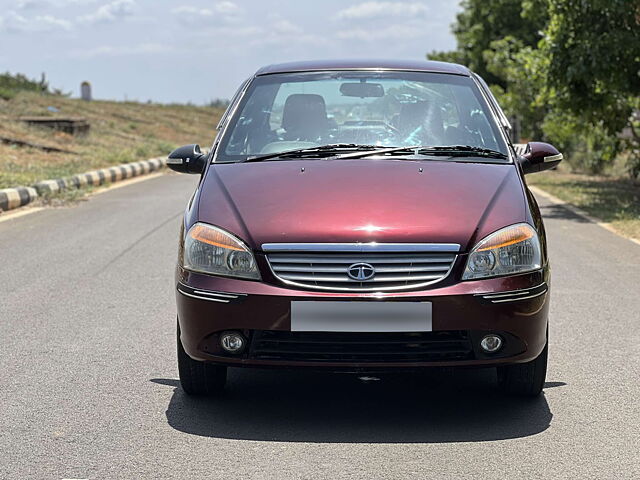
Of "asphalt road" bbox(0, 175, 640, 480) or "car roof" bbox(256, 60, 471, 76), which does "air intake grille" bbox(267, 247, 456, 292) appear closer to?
"asphalt road" bbox(0, 175, 640, 480)

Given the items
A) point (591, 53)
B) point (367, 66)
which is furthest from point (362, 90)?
point (591, 53)

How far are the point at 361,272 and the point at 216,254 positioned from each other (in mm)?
652

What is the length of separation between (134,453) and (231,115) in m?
2.31

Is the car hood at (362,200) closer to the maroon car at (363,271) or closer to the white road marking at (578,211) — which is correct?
the maroon car at (363,271)

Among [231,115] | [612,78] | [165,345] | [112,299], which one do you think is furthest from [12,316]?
[612,78]

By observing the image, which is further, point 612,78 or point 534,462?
point 612,78

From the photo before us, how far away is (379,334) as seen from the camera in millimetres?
4844

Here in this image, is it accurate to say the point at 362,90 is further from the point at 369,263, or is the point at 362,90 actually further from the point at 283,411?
the point at 283,411

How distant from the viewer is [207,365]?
17.4 feet

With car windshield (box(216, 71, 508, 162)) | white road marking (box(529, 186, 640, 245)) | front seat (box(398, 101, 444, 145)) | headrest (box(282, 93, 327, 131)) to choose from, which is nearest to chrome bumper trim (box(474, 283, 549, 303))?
car windshield (box(216, 71, 508, 162))

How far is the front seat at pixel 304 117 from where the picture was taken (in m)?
6.16

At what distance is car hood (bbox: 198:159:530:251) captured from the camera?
4.93 metres

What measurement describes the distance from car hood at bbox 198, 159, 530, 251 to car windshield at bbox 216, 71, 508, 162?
1.30 feet

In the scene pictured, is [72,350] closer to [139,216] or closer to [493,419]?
[493,419]
